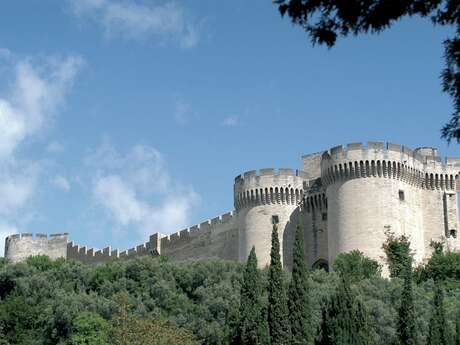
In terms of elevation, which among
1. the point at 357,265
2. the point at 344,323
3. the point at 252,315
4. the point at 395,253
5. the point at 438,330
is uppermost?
the point at 395,253

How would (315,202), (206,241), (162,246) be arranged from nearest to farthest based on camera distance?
(315,202) → (206,241) → (162,246)

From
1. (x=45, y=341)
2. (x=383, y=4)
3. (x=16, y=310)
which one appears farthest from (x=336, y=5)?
(x=16, y=310)

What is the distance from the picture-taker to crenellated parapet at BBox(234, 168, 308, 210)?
4662cm

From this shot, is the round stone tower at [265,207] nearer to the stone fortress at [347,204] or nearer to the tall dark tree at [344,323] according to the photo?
the stone fortress at [347,204]

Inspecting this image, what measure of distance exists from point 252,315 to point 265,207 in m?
15.5

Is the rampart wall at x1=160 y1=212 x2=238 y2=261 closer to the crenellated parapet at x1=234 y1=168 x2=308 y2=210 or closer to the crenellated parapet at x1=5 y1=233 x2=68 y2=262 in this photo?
the crenellated parapet at x1=234 y1=168 x2=308 y2=210

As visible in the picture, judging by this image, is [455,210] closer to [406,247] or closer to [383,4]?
[406,247]

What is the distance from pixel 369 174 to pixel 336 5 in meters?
33.9

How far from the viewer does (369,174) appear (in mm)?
43312

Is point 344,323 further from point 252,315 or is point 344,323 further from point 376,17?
point 376,17

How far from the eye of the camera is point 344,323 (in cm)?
3098

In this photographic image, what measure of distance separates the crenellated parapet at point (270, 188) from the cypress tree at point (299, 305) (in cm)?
1420

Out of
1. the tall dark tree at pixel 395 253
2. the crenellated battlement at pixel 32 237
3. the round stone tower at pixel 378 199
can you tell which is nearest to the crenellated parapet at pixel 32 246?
the crenellated battlement at pixel 32 237

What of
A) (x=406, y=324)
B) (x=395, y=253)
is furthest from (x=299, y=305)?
(x=395, y=253)
